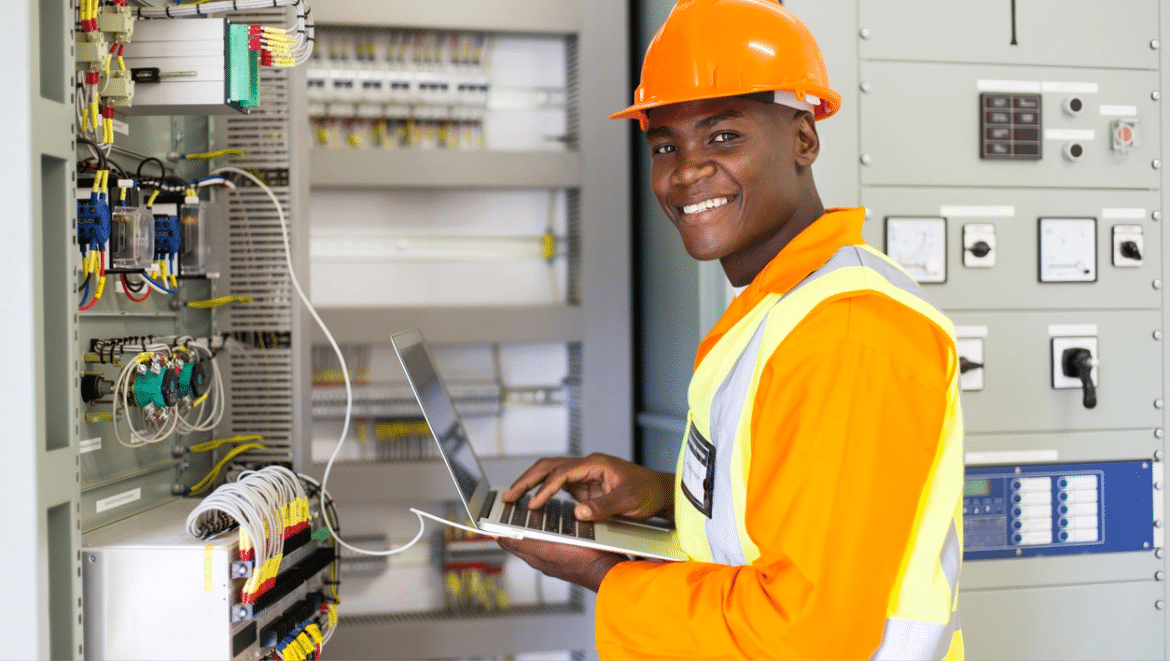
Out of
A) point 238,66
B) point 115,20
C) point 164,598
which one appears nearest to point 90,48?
point 115,20

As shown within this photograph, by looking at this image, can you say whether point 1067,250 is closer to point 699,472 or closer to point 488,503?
point 699,472

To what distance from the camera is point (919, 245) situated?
1985 millimetres

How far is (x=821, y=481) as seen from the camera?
0.97 meters

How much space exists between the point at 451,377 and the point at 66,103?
1463 mm

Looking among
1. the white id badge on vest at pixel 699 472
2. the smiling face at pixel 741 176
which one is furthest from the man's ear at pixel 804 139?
the white id badge on vest at pixel 699 472

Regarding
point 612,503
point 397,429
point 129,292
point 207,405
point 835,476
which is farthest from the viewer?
point 397,429

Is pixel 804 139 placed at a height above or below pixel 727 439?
above

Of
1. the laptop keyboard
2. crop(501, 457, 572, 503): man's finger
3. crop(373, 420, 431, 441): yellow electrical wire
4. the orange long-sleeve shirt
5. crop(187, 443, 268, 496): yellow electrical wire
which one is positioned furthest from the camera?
crop(373, 420, 431, 441): yellow electrical wire

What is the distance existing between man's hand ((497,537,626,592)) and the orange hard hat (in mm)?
686

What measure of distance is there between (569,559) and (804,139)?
0.73 metres

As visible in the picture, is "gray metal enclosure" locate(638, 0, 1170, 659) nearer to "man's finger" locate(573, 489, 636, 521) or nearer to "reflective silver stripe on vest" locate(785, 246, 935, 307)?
"man's finger" locate(573, 489, 636, 521)

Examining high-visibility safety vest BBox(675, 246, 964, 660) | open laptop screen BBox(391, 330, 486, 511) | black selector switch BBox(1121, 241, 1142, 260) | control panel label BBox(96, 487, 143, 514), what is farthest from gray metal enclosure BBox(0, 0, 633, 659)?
black selector switch BBox(1121, 241, 1142, 260)

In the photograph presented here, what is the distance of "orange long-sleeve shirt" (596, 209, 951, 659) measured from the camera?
3.17ft

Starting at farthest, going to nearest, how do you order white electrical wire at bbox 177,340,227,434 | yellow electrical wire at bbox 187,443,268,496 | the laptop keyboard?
yellow electrical wire at bbox 187,443,268,496 < white electrical wire at bbox 177,340,227,434 < the laptop keyboard
